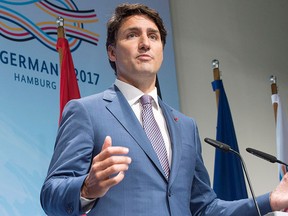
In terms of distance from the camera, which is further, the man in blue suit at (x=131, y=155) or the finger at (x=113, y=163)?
the man in blue suit at (x=131, y=155)

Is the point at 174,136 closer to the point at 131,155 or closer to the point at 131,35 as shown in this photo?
the point at 131,155

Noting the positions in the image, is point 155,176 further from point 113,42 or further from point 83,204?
point 113,42

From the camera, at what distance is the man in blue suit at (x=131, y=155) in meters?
2.17

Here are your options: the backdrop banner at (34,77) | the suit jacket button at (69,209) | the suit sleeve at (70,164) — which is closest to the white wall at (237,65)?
the backdrop banner at (34,77)

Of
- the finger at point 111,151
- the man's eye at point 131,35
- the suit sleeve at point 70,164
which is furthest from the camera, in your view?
the man's eye at point 131,35

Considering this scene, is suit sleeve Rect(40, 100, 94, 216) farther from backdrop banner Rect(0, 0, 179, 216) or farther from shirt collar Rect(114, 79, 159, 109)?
backdrop banner Rect(0, 0, 179, 216)

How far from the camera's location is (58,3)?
546cm

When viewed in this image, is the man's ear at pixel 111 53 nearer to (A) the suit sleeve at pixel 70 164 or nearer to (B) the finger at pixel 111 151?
(A) the suit sleeve at pixel 70 164

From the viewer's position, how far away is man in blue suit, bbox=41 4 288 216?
85.5 inches

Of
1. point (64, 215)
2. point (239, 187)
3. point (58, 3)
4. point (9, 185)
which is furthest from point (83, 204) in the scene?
point (58, 3)

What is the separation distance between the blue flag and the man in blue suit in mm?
2574

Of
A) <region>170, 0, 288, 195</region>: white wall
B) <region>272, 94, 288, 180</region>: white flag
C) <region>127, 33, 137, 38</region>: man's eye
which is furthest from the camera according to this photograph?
<region>170, 0, 288, 195</region>: white wall

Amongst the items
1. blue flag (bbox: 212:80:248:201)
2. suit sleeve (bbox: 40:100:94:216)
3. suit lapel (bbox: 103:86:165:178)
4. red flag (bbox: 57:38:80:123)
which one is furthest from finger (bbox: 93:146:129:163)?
blue flag (bbox: 212:80:248:201)

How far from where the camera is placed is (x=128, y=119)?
2.48 metres
